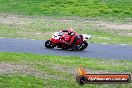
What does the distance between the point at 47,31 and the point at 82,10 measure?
549 inches

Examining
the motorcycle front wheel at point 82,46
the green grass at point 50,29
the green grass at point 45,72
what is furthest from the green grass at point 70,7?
the green grass at point 45,72

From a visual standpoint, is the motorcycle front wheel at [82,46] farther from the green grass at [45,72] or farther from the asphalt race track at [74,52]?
the green grass at [45,72]

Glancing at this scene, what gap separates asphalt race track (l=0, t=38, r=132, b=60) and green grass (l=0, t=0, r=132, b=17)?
57.6 feet

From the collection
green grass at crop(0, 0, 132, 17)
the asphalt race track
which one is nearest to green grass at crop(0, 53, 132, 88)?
the asphalt race track

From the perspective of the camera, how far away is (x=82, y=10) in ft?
136

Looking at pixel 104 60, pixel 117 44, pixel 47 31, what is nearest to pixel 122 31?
pixel 47 31


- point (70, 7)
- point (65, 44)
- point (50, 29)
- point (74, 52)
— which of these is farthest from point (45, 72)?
point (70, 7)

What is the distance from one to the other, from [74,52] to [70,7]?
24.6 metres

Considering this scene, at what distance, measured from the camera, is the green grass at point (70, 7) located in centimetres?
3963

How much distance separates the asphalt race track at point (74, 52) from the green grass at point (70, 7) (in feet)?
57.6

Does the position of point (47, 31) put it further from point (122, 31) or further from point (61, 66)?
point (61, 66)

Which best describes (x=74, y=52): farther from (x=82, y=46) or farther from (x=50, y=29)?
(x=50, y=29)

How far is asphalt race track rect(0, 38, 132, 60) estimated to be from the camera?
17.8 meters

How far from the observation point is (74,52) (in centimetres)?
1866
